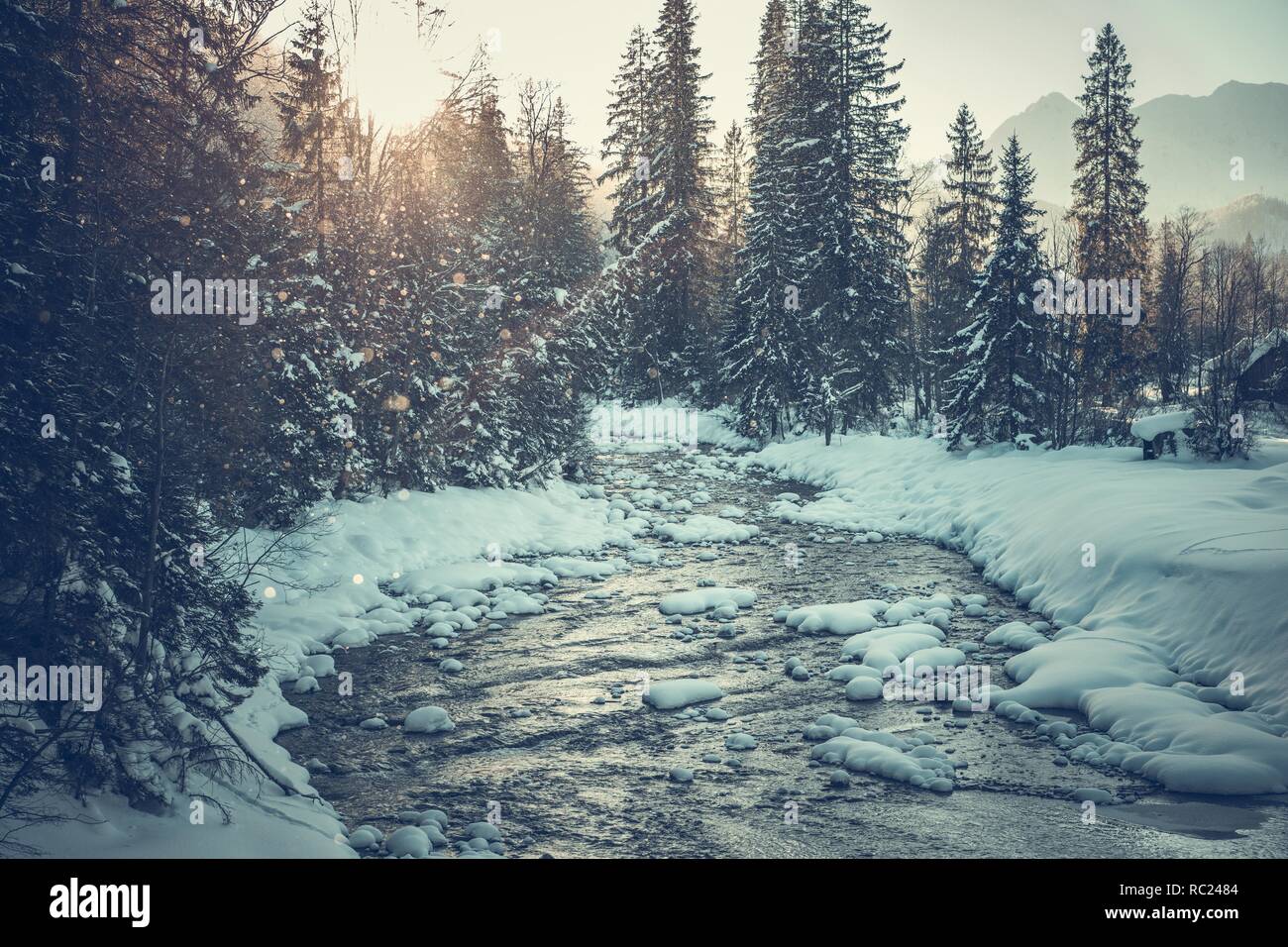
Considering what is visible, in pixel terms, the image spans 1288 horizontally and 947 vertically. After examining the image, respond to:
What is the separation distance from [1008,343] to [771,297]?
1024 cm

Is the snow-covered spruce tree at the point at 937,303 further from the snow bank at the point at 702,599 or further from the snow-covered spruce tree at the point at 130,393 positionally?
the snow-covered spruce tree at the point at 130,393

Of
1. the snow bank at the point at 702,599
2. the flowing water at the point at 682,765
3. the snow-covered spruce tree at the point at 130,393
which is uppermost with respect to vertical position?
the snow-covered spruce tree at the point at 130,393

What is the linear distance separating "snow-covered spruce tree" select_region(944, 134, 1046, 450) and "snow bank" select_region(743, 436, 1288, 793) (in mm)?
3461

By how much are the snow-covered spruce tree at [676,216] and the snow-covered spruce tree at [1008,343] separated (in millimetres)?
18258

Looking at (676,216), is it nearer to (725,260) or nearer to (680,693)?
(725,260)

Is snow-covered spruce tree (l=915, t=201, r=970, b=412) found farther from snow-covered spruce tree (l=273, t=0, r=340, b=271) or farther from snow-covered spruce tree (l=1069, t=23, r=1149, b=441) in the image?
snow-covered spruce tree (l=273, t=0, r=340, b=271)

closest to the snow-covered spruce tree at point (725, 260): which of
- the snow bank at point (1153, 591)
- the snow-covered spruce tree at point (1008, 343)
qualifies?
the snow-covered spruce tree at point (1008, 343)

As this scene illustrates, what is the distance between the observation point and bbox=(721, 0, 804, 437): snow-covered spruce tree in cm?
2878

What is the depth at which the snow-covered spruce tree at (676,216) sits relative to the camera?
36.8 meters

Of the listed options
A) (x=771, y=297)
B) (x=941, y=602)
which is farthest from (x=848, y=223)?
(x=941, y=602)

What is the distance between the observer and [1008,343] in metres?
20.0

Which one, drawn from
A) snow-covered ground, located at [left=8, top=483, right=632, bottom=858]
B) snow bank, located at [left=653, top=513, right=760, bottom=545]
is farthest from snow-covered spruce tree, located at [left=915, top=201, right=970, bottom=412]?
snow-covered ground, located at [left=8, top=483, right=632, bottom=858]
